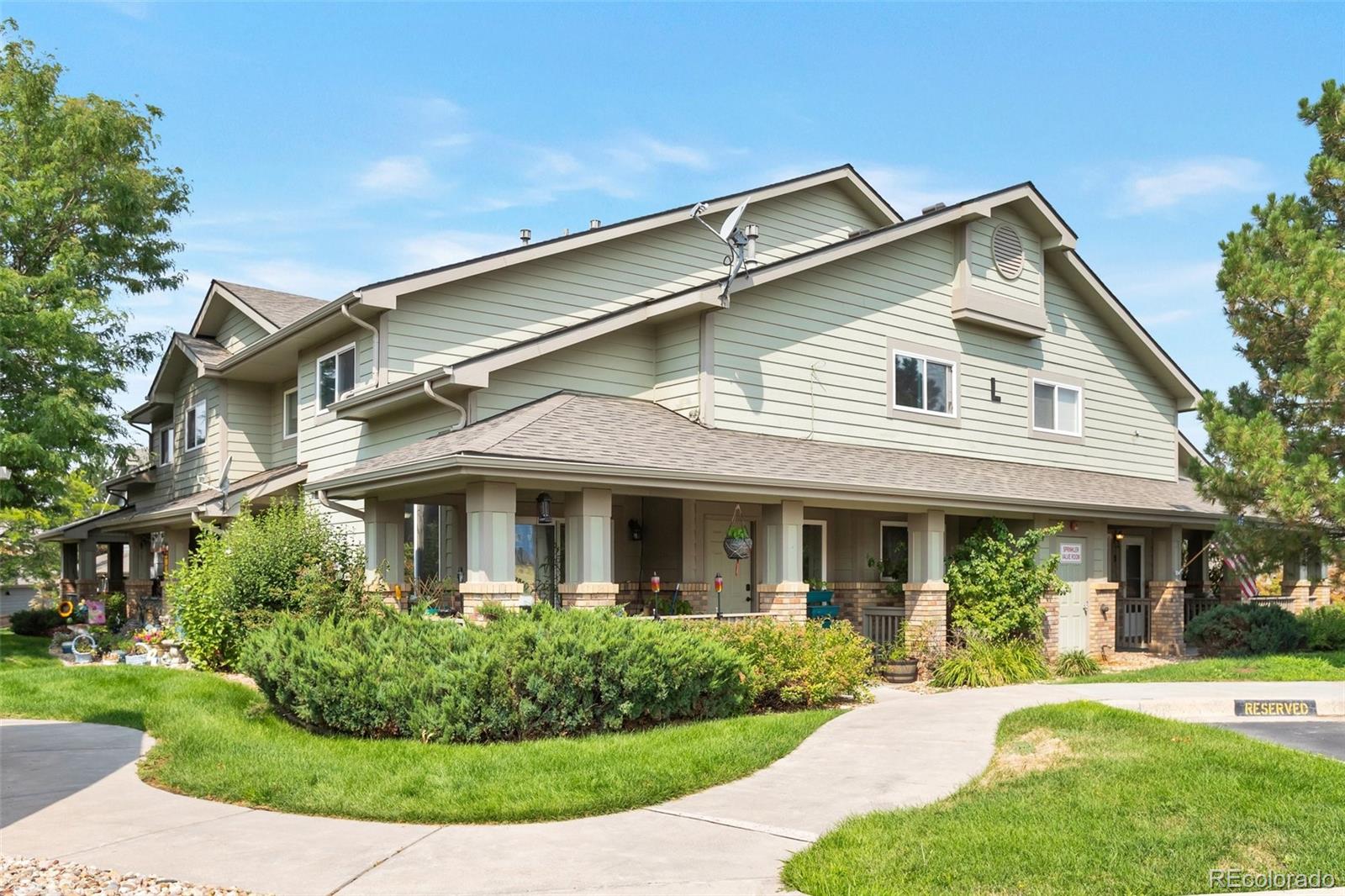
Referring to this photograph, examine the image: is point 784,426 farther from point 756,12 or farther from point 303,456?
point 303,456

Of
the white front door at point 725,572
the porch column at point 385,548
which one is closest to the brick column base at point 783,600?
the white front door at point 725,572

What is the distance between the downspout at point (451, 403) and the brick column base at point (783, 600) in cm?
478

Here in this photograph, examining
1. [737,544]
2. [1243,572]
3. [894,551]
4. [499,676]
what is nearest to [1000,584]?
[894,551]

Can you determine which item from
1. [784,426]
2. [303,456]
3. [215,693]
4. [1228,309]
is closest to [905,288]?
[784,426]

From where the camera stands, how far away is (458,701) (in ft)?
33.9

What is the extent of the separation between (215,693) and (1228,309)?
54.8ft

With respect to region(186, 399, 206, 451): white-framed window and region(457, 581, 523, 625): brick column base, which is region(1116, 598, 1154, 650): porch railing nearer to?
region(457, 581, 523, 625): brick column base

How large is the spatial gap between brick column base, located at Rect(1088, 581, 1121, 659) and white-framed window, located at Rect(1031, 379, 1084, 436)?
3271 millimetres

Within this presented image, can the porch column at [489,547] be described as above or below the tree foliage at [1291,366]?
below

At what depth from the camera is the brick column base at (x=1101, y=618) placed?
65.3 feet

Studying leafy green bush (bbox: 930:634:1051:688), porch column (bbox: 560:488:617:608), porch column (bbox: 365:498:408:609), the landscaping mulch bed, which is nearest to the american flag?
leafy green bush (bbox: 930:634:1051:688)

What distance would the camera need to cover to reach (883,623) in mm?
17891

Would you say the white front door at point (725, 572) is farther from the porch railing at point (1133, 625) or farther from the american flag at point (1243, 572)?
the porch railing at point (1133, 625)

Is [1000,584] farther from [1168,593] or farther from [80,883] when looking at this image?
[80,883]
